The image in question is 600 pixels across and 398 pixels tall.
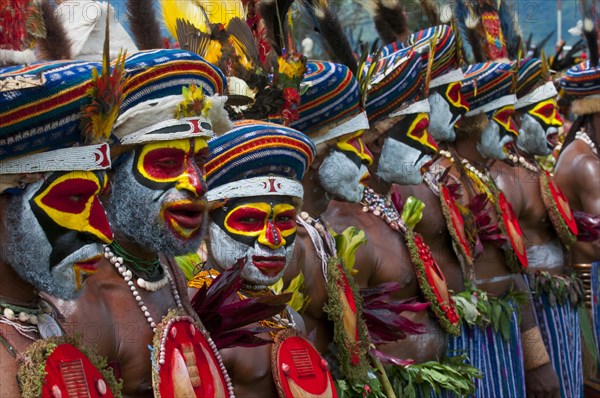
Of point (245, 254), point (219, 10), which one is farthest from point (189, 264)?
point (219, 10)

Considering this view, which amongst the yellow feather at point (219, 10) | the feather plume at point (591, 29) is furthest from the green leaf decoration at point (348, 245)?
the feather plume at point (591, 29)

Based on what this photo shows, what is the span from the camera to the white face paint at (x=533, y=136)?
7.29 m

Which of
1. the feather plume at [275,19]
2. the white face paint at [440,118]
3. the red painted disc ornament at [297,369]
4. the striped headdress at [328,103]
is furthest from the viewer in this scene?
the white face paint at [440,118]

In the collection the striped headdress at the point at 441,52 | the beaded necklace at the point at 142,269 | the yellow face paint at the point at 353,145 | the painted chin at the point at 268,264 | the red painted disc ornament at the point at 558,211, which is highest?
the striped headdress at the point at 441,52

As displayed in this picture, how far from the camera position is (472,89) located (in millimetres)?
6426

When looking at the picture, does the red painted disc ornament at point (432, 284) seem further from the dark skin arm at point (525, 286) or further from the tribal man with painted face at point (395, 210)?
the dark skin arm at point (525, 286)

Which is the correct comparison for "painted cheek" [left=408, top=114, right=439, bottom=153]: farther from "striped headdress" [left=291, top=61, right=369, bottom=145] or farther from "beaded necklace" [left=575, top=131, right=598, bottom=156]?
"beaded necklace" [left=575, top=131, right=598, bottom=156]

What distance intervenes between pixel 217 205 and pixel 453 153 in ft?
10.7

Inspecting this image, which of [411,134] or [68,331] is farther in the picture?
[411,134]

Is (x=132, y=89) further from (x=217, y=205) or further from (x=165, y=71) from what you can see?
(x=217, y=205)

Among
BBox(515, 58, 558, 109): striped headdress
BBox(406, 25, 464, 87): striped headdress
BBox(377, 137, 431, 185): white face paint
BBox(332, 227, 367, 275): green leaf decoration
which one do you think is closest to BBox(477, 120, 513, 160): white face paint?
BBox(515, 58, 558, 109): striped headdress

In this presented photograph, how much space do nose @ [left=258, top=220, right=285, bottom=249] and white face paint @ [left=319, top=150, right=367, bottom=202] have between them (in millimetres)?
961

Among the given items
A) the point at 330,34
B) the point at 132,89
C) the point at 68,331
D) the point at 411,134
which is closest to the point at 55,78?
the point at 132,89

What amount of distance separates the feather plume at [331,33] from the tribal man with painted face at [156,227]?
74.4 inches
